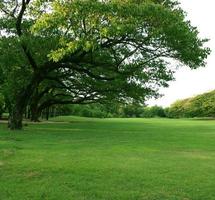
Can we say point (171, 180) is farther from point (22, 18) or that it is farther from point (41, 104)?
point (41, 104)

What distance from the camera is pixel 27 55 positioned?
26.5 m

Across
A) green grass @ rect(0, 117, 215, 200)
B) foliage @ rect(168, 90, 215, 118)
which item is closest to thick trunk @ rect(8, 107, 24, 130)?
green grass @ rect(0, 117, 215, 200)

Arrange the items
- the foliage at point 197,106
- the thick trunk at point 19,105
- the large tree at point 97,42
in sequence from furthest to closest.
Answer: the foliage at point 197,106 < the thick trunk at point 19,105 < the large tree at point 97,42

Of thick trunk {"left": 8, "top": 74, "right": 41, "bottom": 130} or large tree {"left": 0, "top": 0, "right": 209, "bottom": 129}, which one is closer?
large tree {"left": 0, "top": 0, "right": 209, "bottom": 129}

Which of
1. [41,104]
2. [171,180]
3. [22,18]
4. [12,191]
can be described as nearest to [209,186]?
[171,180]

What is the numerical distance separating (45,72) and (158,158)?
1485 centimetres

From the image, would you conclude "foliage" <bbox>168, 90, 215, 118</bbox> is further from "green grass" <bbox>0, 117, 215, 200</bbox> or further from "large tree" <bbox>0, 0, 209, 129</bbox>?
"green grass" <bbox>0, 117, 215, 200</bbox>

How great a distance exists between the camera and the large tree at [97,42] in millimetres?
20672

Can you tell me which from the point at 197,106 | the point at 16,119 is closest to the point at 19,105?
the point at 16,119

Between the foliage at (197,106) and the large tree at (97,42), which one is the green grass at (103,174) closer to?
the large tree at (97,42)

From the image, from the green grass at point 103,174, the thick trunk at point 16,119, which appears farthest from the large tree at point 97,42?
the green grass at point 103,174

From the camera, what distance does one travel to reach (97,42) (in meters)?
21.7

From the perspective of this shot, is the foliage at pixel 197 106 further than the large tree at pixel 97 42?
Yes

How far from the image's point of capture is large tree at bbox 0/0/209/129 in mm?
20672
